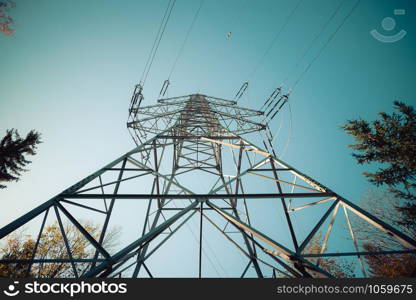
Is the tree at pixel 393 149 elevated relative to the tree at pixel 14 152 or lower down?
lower down

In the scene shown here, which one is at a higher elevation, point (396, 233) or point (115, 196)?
point (115, 196)

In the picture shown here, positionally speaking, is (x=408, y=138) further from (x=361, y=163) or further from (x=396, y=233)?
(x=396, y=233)

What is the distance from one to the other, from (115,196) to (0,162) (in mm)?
13739

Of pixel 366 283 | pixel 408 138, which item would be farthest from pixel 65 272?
pixel 408 138

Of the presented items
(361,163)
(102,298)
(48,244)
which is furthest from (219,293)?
(48,244)

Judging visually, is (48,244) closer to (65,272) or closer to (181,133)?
(65,272)

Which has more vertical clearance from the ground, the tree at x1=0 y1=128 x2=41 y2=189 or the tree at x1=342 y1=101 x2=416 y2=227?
the tree at x1=0 y1=128 x2=41 y2=189

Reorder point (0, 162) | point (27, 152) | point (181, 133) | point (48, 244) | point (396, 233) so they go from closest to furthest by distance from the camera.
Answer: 1. point (396, 233)
2. point (181, 133)
3. point (0, 162)
4. point (27, 152)
5. point (48, 244)

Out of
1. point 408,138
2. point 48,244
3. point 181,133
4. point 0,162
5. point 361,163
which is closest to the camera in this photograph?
point 181,133

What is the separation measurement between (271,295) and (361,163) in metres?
10.6

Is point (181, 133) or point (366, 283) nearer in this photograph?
point (366, 283)

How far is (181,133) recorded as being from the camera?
6715 millimetres

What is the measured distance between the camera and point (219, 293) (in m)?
1.89

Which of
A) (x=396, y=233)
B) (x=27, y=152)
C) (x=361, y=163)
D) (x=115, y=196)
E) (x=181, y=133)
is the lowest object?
(x=396, y=233)
